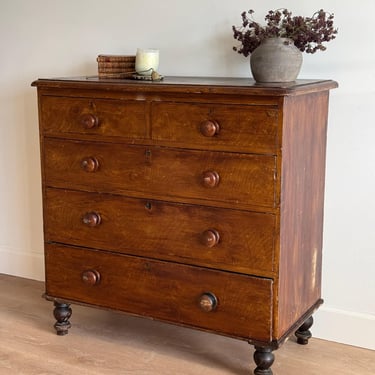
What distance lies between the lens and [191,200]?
225 centimetres

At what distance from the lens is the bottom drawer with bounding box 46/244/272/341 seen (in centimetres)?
222

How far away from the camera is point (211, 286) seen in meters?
2.28

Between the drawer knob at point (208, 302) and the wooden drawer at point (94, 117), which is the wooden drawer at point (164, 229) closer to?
the drawer knob at point (208, 302)

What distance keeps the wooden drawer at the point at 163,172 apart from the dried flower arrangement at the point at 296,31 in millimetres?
459

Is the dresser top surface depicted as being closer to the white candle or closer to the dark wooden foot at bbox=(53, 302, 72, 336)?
the white candle

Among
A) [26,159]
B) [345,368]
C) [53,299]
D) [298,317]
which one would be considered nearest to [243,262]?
[298,317]

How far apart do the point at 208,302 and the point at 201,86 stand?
71 cm

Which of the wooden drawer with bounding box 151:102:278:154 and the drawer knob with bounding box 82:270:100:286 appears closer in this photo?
the wooden drawer with bounding box 151:102:278:154

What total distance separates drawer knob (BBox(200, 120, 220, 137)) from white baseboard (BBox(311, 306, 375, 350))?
91 cm

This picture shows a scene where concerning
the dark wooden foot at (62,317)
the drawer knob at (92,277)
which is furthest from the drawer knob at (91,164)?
the dark wooden foot at (62,317)

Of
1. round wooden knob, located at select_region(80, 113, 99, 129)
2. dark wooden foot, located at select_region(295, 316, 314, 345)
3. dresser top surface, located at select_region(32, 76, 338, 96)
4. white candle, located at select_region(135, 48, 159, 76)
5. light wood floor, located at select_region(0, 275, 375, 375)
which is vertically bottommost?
light wood floor, located at select_region(0, 275, 375, 375)

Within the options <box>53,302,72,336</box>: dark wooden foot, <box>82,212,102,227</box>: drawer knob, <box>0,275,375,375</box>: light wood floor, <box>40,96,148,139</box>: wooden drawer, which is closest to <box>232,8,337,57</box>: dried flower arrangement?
<box>40,96,148,139</box>: wooden drawer

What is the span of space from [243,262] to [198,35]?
100 centimetres

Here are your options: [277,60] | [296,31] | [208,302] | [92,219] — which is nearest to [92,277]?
[92,219]
